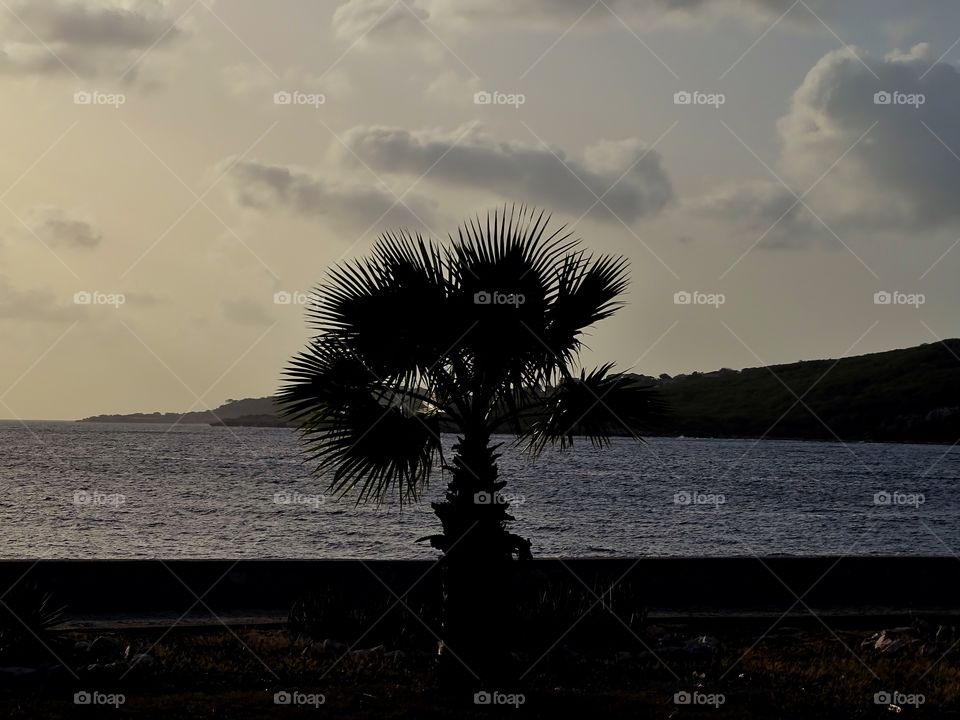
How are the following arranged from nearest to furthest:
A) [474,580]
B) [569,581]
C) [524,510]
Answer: [474,580]
[569,581]
[524,510]

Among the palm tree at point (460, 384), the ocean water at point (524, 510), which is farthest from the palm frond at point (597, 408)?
the ocean water at point (524, 510)

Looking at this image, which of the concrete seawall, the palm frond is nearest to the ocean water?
the concrete seawall

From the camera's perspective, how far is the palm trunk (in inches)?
492

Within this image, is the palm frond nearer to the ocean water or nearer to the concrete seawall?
the concrete seawall

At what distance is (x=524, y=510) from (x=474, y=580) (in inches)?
2274

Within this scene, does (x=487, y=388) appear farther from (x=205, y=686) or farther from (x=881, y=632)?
(x=881, y=632)

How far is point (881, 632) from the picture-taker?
1555 centimetres

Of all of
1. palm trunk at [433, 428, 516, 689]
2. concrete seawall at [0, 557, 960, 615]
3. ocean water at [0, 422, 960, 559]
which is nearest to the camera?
palm trunk at [433, 428, 516, 689]

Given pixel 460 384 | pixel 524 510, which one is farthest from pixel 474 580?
pixel 524 510

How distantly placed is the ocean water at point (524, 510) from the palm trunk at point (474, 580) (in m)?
12.6

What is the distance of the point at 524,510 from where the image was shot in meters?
69.8

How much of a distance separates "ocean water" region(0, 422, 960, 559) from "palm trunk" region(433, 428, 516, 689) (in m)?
12.6

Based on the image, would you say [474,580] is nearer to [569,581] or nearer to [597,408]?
[597,408]

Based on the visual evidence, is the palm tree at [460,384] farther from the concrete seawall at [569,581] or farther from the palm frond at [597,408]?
the concrete seawall at [569,581]
